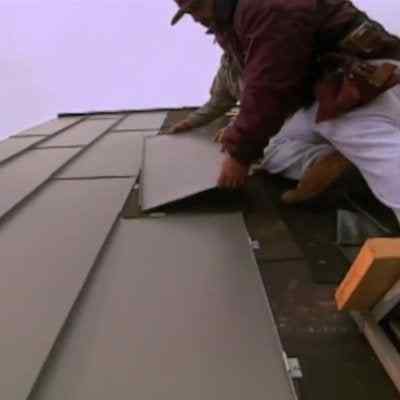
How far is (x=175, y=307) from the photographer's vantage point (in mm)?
→ 901

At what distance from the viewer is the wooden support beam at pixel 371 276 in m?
0.72

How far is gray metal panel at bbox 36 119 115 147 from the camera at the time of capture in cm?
258

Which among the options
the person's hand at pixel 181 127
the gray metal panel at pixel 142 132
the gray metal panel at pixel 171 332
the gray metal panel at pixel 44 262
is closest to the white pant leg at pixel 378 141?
the gray metal panel at pixel 171 332

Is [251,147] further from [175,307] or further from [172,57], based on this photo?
[172,57]

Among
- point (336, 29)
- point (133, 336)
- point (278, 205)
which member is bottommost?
point (278, 205)

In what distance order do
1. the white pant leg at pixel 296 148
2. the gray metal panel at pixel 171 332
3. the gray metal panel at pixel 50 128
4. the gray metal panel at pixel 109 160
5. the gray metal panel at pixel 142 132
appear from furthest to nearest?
1. the gray metal panel at pixel 50 128
2. the gray metal panel at pixel 142 132
3. the gray metal panel at pixel 109 160
4. the white pant leg at pixel 296 148
5. the gray metal panel at pixel 171 332

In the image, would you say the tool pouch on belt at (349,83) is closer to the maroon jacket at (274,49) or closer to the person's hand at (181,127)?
the maroon jacket at (274,49)

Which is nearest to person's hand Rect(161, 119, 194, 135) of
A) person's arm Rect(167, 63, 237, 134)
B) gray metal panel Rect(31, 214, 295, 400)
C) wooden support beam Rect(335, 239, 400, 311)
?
person's arm Rect(167, 63, 237, 134)

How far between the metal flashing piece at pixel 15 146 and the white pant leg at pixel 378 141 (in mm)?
1586

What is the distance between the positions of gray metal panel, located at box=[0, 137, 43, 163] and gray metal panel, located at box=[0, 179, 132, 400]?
65 centimetres

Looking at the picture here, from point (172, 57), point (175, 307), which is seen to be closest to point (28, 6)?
point (172, 57)

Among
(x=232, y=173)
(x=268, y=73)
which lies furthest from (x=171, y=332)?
(x=268, y=73)

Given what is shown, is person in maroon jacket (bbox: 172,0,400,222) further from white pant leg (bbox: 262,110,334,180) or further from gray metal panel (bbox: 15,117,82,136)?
gray metal panel (bbox: 15,117,82,136)

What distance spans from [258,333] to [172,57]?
9857 millimetres
